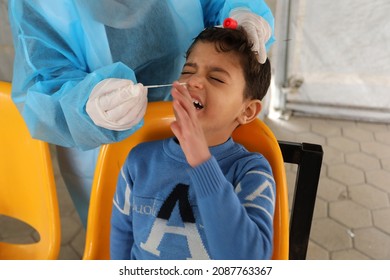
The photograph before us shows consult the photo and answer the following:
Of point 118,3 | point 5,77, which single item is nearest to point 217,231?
point 118,3

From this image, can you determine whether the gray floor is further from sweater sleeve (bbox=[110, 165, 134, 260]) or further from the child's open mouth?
the child's open mouth

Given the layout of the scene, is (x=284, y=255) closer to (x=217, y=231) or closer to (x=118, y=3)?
(x=217, y=231)

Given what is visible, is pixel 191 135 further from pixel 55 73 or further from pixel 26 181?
pixel 26 181

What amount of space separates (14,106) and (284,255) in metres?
0.77

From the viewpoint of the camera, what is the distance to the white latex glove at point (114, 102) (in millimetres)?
720

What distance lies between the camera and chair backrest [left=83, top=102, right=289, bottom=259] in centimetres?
90

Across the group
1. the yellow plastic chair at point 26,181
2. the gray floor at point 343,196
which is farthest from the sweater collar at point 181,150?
the gray floor at point 343,196

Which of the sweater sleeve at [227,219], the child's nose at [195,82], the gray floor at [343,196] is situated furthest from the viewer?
the gray floor at [343,196]

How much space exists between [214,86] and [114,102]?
212mm

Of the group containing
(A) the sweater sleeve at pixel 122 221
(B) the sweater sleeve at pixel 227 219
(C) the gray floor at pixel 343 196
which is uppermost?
(B) the sweater sleeve at pixel 227 219

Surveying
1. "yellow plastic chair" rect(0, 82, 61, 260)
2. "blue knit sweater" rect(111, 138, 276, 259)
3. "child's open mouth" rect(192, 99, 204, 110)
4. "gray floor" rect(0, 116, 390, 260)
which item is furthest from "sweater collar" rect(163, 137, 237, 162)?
"gray floor" rect(0, 116, 390, 260)

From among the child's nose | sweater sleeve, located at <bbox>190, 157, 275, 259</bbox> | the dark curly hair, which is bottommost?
sweater sleeve, located at <bbox>190, 157, 275, 259</bbox>

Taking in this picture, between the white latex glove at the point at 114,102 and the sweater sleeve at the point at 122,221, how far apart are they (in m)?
0.20

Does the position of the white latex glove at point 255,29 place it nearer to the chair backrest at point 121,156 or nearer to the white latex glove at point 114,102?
the chair backrest at point 121,156
